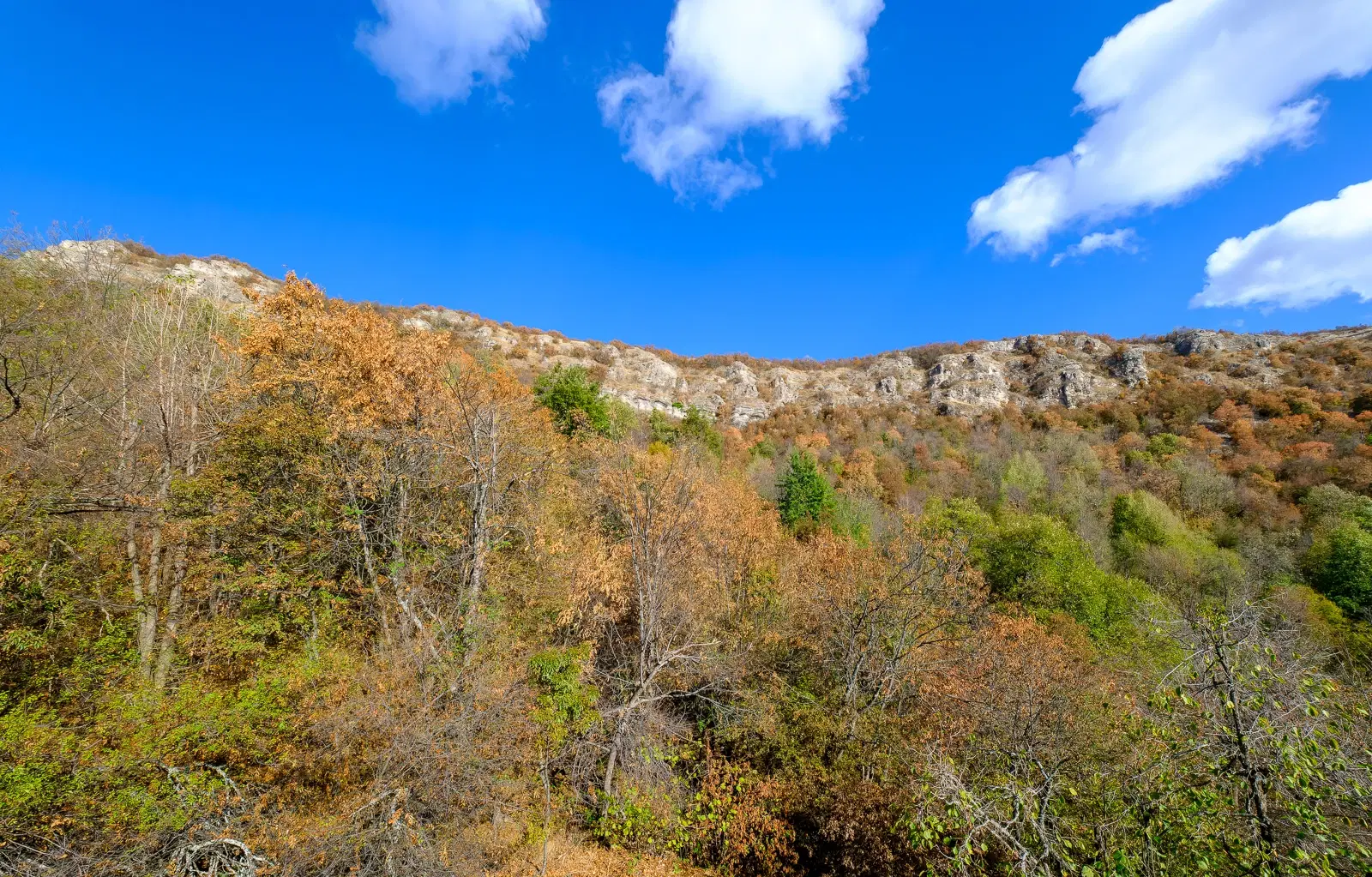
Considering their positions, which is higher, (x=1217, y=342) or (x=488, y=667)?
(x=1217, y=342)

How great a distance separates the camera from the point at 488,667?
9820mm

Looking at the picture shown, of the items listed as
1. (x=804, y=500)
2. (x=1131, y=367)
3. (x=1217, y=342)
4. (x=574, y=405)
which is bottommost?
(x=804, y=500)

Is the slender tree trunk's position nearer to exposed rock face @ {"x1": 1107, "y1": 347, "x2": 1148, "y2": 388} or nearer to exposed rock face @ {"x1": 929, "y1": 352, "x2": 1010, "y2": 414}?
exposed rock face @ {"x1": 929, "y1": 352, "x2": 1010, "y2": 414}

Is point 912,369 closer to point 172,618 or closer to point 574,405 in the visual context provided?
point 574,405

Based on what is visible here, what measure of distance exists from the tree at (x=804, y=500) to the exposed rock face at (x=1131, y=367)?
53523 millimetres

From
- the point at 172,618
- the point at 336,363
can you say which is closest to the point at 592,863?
the point at 172,618

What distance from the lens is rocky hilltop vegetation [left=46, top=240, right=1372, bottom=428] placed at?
54375 millimetres

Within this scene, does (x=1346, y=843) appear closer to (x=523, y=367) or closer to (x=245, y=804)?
(x=245, y=804)

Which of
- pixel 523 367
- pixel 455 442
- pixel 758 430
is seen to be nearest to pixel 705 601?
pixel 455 442

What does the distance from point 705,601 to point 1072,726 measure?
878cm

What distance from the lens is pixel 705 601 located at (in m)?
15.0

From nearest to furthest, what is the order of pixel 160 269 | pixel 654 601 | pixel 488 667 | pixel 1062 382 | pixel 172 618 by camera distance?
pixel 488 667 → pixel 172 618 → pixel 654 601 → pixel 160 269 → pixel 1062 382

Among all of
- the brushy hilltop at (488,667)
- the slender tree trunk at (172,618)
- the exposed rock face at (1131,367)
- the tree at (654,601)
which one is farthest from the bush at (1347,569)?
the slender tree trunk at (172,618)

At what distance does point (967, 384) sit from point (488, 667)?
6694 centimetres
